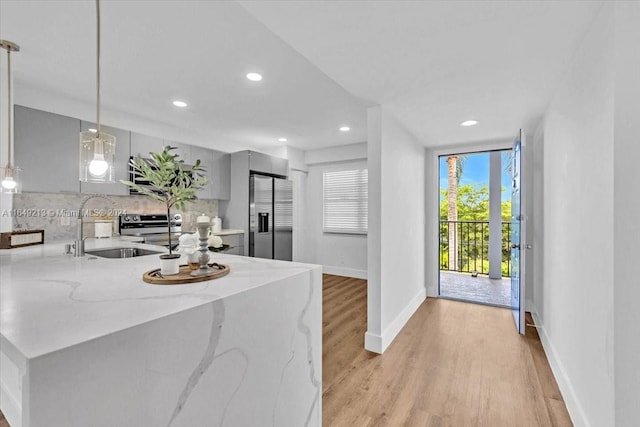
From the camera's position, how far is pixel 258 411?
1176 millimetres

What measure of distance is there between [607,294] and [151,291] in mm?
1955

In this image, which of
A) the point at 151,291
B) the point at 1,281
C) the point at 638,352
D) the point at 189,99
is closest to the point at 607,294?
the point at 638,352

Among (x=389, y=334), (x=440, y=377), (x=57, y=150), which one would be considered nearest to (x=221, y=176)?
(x=57, y=150)

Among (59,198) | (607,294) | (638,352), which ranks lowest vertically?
(638,352)

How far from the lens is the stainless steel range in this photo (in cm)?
354

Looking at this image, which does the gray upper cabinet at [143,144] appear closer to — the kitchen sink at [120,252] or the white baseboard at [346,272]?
the kitchen sink at [120,252]

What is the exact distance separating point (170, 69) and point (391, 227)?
7.90 ft

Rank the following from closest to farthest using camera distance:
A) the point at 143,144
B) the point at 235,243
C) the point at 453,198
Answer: the point at 143,144
the point at 235,243
the point at 453,198

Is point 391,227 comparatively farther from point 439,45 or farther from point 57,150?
point 57,150

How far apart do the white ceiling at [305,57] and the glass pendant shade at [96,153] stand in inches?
28.3

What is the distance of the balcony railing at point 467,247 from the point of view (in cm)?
578

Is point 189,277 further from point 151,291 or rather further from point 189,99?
point 189,99

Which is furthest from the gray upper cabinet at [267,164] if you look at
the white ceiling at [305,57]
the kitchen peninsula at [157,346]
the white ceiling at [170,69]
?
the kitchen peninsula at [157,346]

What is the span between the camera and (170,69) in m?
2.37
